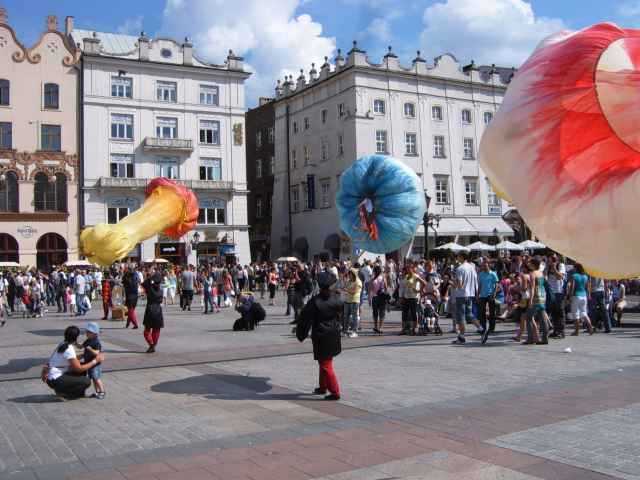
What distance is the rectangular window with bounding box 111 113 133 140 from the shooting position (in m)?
43.2

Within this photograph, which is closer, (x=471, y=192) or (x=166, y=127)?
(x=166, y=127)

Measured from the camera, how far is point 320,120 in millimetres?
48219

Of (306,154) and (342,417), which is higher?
(306,154)

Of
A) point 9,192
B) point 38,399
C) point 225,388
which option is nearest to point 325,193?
point 9,192

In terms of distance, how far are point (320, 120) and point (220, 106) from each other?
24.7 ft

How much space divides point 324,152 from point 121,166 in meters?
14.6

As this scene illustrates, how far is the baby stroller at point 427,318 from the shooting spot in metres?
14.7

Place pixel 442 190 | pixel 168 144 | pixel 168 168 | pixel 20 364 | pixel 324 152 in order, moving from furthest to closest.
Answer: pixel 324 152, pixel 442 190, pixel 168 168, pixel 168 144, pixel 20 364

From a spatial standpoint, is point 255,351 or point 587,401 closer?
point 587,401

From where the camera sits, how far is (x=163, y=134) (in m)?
44.9

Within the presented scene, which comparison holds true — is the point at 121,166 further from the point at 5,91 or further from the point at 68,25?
the point at 68,25

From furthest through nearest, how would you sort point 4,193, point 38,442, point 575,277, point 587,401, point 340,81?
point 340,81, point 4,193, point 575,277, point 587,401, point 38,442

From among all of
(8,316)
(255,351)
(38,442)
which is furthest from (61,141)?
(38,442)

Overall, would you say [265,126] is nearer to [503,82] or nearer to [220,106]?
[220,106]
